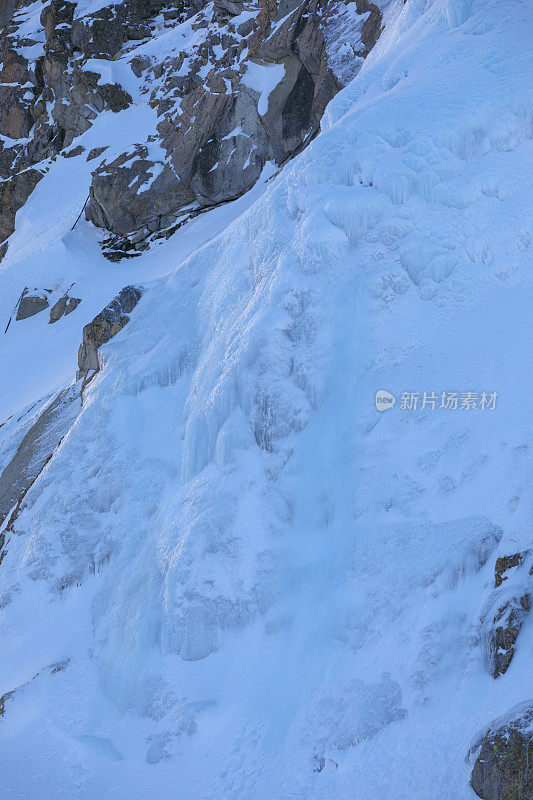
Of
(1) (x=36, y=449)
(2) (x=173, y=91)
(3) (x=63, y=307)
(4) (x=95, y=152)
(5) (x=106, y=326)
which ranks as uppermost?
(2) (x=173, y=91)

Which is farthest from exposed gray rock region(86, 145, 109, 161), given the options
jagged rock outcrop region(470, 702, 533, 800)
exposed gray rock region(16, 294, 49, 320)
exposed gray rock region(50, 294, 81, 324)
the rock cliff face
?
jagged rock outcrop region(470, 702, 533, 800)

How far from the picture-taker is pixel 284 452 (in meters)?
11.1

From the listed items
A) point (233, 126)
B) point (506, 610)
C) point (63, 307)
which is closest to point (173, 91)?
point (233, 126)

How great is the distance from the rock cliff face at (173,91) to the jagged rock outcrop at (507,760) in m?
22.9

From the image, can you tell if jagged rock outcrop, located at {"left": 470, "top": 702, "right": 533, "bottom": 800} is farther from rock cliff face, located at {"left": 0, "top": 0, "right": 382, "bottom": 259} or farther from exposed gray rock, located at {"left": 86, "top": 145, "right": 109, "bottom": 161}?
exposed gray rock, located at {"left": 86, "top": 145, "right": 109, "bottom": 161}

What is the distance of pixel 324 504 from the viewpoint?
10.7 meters

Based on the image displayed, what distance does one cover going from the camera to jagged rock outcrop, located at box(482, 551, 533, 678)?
314 inches

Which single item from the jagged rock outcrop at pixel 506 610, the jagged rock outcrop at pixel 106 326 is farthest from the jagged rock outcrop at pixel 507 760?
the jagged rock outcrop at pixel 106 326

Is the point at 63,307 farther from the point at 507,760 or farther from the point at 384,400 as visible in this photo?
the point at 507,760

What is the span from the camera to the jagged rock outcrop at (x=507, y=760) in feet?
22.0

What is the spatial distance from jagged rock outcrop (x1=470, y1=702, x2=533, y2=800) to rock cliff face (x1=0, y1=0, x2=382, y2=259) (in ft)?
75.2

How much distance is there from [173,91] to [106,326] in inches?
845

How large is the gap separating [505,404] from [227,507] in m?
4.31

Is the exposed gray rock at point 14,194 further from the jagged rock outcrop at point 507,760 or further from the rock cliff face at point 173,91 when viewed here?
the jagged rock outcrop at point 507,760
